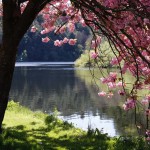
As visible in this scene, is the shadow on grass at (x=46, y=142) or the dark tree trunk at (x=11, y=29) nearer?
the dark tree trunk at (x=11, y=29)

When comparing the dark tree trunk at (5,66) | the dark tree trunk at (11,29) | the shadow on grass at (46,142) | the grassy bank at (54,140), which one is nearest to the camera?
the dark tree trunk at (11,29)

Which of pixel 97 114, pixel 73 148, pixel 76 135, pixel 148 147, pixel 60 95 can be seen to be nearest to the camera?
pixel 73 148

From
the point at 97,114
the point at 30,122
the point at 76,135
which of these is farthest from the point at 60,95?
the point at 76,135

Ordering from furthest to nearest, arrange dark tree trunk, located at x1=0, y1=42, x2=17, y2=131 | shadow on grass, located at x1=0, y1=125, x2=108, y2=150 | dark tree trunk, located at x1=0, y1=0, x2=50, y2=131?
shadow on grass, located at x1=0, y1=125, x2=108, y2=150, dark tree trunk, located at x1=0, y1=42, x2=17, y2=131, dark tree trunk, located at x1=0, y1=0, x2=50, y2=131

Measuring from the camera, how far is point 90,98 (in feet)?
125

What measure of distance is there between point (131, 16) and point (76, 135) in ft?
27.5

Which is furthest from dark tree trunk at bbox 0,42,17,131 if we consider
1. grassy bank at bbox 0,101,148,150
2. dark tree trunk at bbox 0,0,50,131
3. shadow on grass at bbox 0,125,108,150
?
grassy bank at bbox 0,101,148,150

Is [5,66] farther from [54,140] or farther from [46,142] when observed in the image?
[54,140]

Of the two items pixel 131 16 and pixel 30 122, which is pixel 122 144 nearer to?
pixel 30 122

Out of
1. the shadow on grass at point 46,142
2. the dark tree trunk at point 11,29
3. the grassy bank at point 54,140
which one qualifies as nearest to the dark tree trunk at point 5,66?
the dark tree trunk at point 11,29

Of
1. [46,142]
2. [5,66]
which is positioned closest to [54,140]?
[46,142]

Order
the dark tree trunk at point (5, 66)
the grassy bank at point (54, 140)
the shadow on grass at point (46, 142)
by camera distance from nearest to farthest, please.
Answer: the dark tree trunk at point (5, 66)
the shadow on grass at point (46, 142)
the grassy bank at point (54, 140)

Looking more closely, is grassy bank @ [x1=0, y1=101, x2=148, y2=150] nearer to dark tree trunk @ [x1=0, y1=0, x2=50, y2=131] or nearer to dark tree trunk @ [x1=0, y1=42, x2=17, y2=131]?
dark tree trunk @ [x1=0, y1=42, x2=17, y2=131]

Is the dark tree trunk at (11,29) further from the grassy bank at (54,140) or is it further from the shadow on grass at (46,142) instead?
the grassy bank at (54,140)
